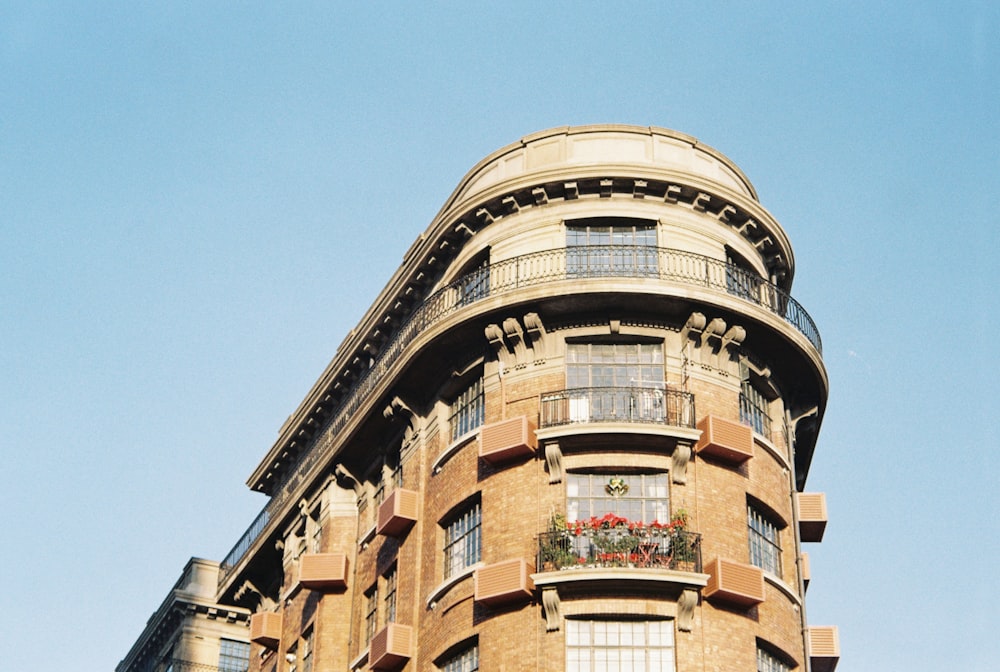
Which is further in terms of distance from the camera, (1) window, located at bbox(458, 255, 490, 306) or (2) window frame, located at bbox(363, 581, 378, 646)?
(2) window frame, located at bbox(363, 581, 378, 646)

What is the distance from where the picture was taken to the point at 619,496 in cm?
3512

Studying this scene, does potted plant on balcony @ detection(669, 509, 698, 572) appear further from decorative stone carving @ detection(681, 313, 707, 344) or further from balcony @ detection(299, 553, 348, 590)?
balcony @ detection(299, 553, 348, 590)

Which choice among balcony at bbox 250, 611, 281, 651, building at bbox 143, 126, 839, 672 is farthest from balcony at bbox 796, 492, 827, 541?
balcony at bbox 250, 611, 281, 651

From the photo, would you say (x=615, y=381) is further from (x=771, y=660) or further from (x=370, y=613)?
(x=370, y=613)

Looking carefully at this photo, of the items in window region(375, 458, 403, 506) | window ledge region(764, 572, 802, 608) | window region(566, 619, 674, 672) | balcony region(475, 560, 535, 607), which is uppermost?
window region(375, 458, 403, 506)

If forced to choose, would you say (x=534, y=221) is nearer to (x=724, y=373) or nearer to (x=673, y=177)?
(x=673, y=177)

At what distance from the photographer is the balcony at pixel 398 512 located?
39000mm

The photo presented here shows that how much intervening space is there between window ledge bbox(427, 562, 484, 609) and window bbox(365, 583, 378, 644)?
16.1 ft

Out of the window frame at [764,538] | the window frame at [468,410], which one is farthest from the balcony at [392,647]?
the window frame at [764,538]

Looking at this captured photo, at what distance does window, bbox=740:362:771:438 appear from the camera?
3812 centimetres

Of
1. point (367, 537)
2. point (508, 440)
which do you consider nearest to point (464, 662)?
point (508, 440)

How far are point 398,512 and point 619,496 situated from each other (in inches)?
268

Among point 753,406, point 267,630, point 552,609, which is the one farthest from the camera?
point 267,630

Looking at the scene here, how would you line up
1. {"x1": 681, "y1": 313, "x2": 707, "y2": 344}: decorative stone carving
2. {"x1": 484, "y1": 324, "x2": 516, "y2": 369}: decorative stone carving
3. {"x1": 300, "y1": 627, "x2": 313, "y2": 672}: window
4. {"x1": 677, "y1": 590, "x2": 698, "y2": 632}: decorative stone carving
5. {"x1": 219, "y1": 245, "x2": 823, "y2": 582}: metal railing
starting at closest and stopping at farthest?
{"x1": 677, "y1": 590, "x2": 698, "y2": 632}: decorative stone carving < {"x1": 681, "y1": 313, "x2": 707, "y2": 344}: decorative stone carving < {"x1": 484, "y1": 324, "x2": 516, "y2": 369}: decorative stone carving < {"x1": 219, "y1": 245, "x2": 823, "y2": 582}: metal railing < {"x1": 300, "y1": 627, "x2": 313, "y2": 672}: window
